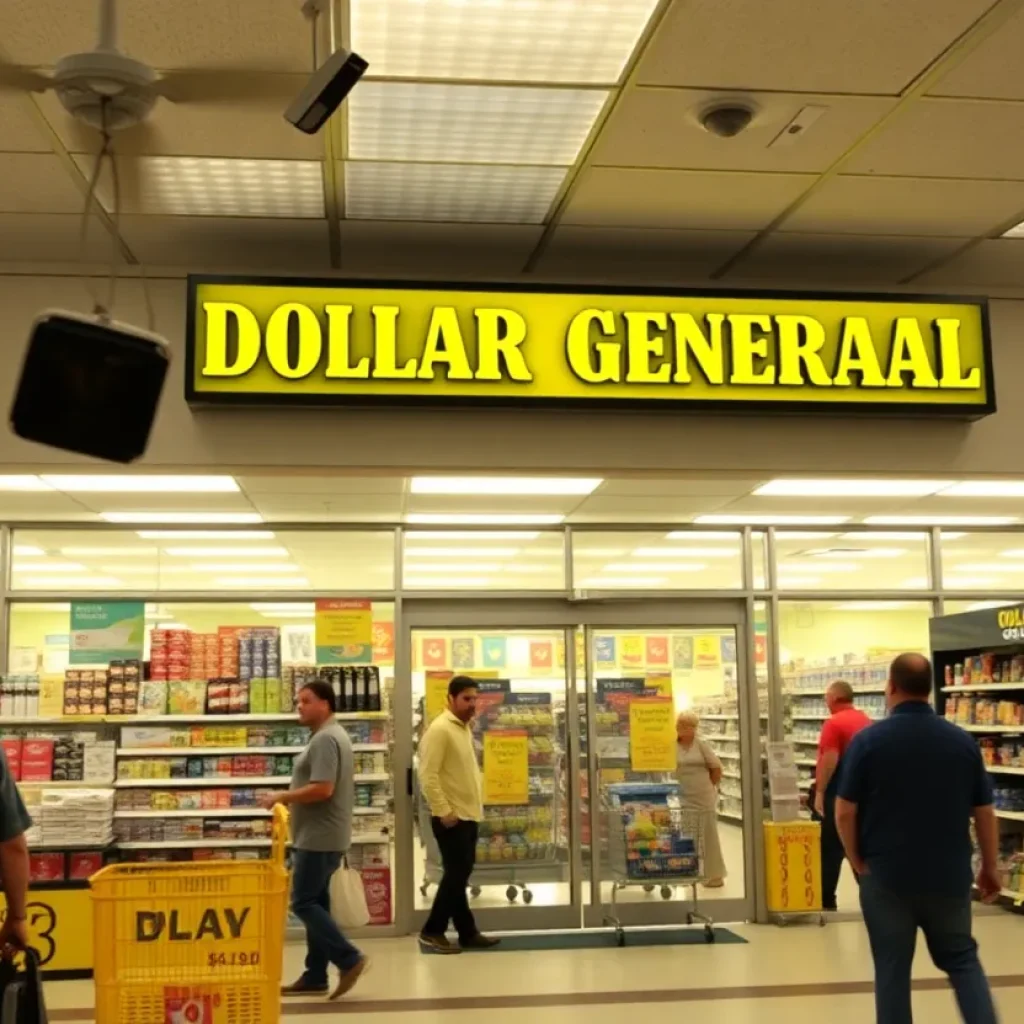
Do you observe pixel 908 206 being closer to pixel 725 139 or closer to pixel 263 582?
pixel 725 139

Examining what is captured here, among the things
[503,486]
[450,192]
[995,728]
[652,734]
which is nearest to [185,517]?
[503,486]

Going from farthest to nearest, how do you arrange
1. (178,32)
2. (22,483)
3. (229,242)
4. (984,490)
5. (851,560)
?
(851,560) → (984,490) → (22,483) → (229,242) → (178,32)

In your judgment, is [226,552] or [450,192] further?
[226,552]

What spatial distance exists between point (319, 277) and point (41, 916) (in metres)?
4.20

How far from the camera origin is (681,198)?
464 cm

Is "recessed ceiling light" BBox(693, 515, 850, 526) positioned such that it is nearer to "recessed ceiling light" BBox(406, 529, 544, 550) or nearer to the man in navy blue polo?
"recessed ceiling light" BBox(406, 529, 544, 550)

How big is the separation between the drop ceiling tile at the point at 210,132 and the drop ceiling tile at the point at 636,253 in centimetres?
125

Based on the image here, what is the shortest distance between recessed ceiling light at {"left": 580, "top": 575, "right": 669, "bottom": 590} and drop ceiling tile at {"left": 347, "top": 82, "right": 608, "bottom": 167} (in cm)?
513

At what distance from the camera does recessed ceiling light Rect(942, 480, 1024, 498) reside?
24.9 ft

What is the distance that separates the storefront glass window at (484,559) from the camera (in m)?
9.02

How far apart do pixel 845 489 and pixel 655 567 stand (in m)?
2.00

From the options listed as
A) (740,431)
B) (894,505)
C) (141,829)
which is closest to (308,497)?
(141,829)

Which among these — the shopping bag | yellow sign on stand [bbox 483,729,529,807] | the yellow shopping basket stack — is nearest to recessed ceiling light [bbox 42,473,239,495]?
the shopping bag

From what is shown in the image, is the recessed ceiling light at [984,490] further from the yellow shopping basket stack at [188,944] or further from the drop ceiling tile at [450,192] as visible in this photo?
the yellow shopping basket stack at [188,944]
